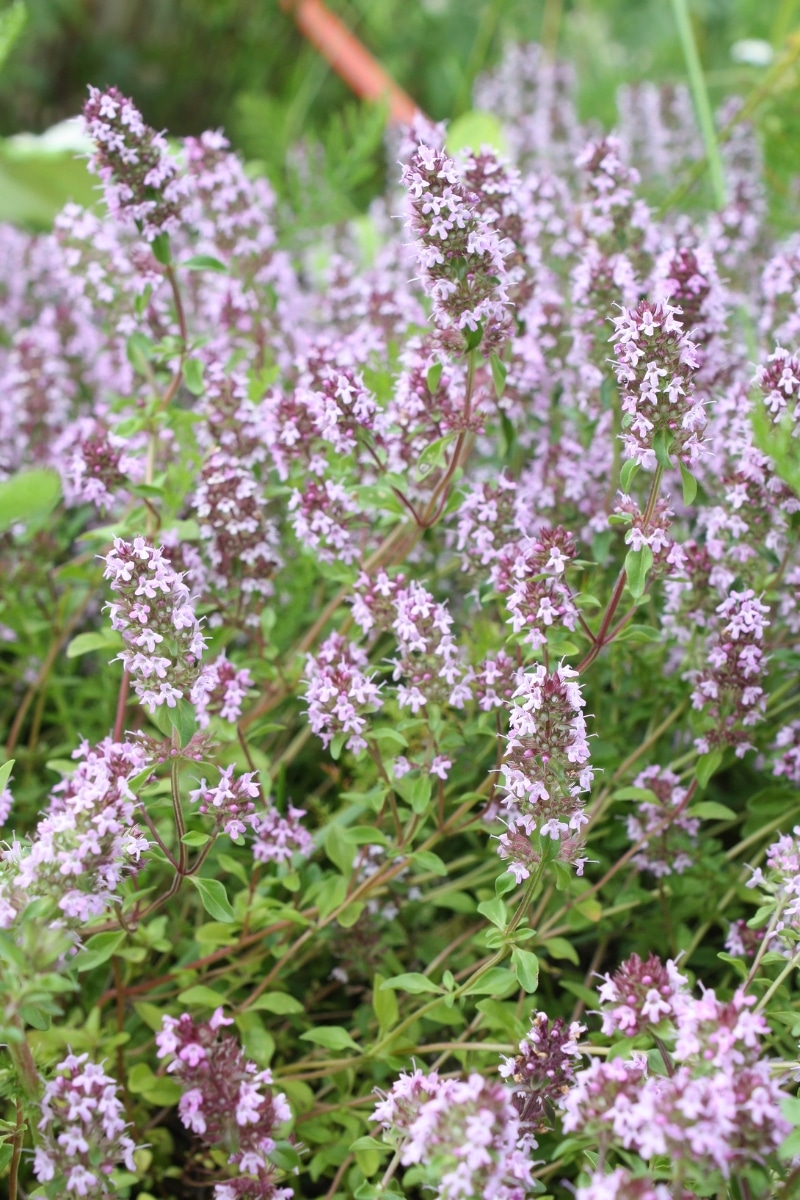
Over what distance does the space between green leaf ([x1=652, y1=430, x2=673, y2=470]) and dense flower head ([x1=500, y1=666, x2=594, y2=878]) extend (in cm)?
30

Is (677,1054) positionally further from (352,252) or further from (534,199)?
(352,252)

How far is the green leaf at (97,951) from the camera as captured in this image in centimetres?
158

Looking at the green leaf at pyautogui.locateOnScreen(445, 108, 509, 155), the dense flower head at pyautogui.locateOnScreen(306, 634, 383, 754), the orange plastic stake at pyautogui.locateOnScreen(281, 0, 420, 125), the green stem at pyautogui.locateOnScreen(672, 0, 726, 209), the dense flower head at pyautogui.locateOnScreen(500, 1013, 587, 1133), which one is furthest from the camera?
the orange plastic stake at pyautogui.locateOnScreen(281, 0, 420, 125)

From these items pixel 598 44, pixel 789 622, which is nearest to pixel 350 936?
pixel 789 622

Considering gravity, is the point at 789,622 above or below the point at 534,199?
below

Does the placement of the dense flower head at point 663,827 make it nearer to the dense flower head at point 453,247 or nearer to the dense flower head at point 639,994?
the dense flower head at point 639,994

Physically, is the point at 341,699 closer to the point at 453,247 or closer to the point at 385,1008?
the point at 385,1008

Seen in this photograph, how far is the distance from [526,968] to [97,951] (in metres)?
0.59

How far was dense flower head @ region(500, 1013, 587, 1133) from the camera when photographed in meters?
1.43

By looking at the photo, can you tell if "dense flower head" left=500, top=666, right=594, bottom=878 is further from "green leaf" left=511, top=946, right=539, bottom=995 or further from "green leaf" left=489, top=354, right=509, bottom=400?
"green leaf" left=489, top=354, right=509, bottom=400

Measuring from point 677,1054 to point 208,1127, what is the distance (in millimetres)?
610

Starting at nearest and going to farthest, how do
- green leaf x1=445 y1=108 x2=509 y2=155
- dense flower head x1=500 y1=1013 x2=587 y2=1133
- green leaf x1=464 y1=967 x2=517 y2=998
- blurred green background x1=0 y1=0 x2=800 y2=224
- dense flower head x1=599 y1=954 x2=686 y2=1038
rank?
dense flower head x1=599 y1=954 x2=686 y2=1038 < dense flower head x1=500 y1=1013 x2=587 y2=1133 < green leaf x1=464 y1=967 x2=517 y2=998 < green leaf x1=445 y1=108 x2=509 y2=155 < blurred green background x1=0 y1=0 x2=800 y2=224

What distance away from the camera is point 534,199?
2.52 m

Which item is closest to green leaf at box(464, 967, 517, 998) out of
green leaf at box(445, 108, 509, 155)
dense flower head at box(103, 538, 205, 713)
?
dense flower head at box(103, 538, 205, 713)
